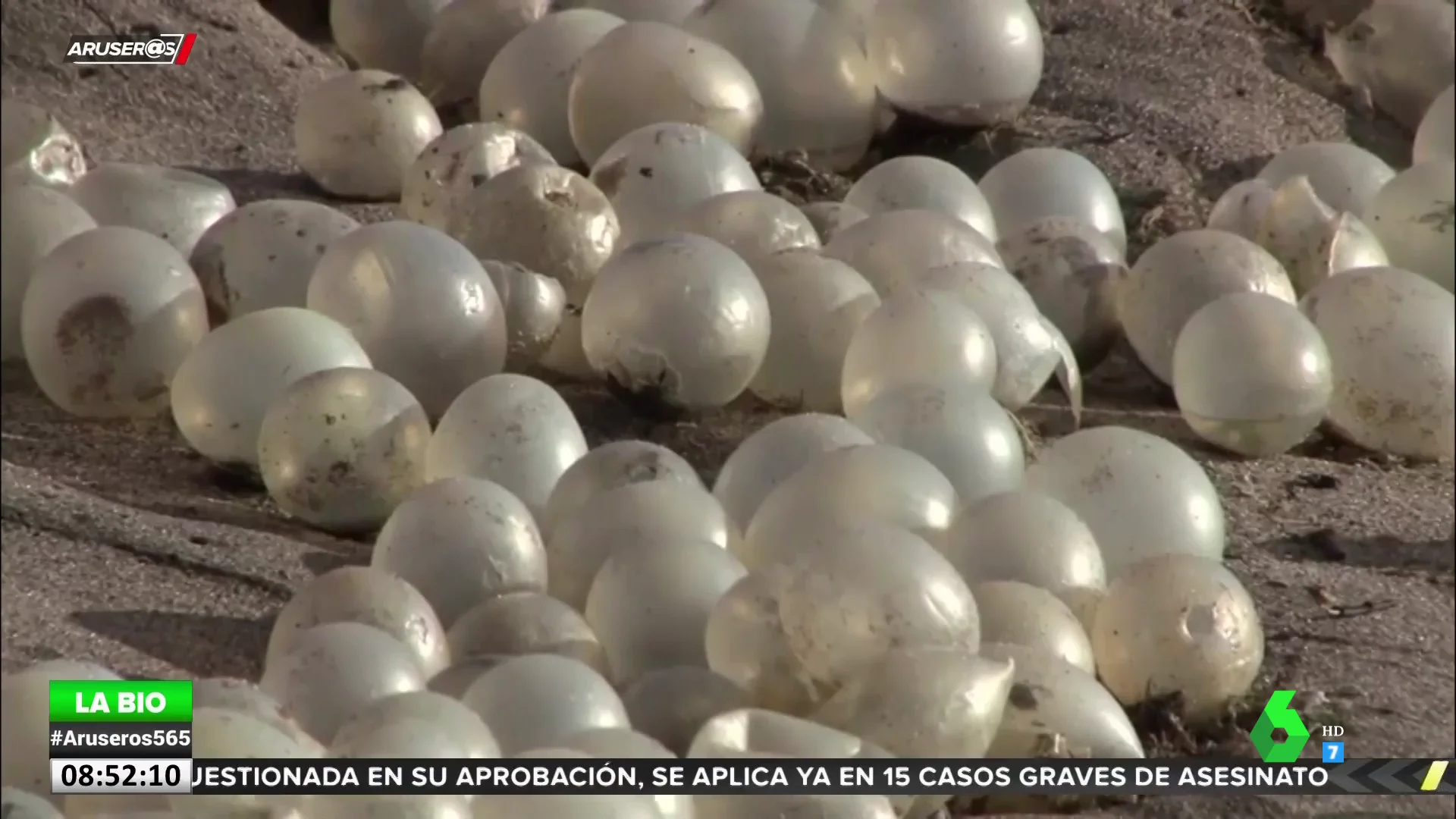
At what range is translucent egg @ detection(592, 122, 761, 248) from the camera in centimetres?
127

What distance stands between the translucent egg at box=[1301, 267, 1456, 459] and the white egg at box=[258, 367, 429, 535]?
1.55 feet

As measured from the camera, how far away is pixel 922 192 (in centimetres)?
130

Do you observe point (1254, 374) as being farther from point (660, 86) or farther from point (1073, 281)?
point (660, 86)

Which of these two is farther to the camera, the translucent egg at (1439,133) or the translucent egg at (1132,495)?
the translucent egg at (1439,133)

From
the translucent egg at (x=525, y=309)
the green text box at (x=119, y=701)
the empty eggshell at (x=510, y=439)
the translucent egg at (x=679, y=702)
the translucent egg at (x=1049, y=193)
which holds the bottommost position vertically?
the translucent egg at (x=525, y=309)

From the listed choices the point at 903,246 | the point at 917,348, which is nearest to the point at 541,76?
the point at 903,246

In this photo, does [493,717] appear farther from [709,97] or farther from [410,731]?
[709,97]

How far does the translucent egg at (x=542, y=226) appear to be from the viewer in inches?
48.3

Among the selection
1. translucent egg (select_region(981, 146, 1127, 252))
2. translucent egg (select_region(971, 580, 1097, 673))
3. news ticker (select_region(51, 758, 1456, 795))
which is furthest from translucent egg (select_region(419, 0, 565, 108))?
news ticker (select_region(51, 758, 1456, 795))

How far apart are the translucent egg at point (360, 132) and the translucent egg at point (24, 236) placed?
22cm

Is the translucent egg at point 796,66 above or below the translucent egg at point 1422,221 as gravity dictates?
below

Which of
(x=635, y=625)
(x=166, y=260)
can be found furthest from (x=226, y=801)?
(x=166, y=260)

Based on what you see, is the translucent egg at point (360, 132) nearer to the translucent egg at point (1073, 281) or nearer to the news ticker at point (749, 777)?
the translucent egg at point (1073, 281)

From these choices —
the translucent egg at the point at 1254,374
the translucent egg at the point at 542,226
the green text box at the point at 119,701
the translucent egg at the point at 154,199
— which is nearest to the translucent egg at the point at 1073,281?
the translucent egg at the point at 1254,374
